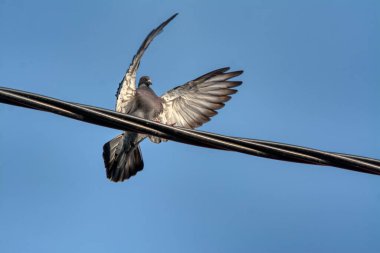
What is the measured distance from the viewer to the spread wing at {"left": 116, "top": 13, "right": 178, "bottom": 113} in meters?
10.1

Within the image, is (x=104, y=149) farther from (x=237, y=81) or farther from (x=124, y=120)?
(x=124, y=120)

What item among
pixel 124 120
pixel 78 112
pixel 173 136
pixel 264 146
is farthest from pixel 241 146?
pixel 78 112

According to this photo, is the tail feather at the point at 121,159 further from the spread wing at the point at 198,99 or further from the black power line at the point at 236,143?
the black power line at the point at 236,143

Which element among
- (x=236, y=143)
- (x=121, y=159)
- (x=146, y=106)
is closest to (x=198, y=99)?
(x=146, y=106)

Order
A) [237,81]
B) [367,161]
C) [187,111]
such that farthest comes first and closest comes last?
[187,111], [237,81], [367,161]

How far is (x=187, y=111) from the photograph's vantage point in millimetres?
10477

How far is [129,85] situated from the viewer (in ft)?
33.6

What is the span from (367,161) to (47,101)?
2311mm

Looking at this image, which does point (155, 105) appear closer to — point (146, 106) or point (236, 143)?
point (146, 106)

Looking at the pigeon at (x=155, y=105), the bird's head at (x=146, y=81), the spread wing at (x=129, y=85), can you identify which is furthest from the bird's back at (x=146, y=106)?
the bird's head at (x=146, y=81)

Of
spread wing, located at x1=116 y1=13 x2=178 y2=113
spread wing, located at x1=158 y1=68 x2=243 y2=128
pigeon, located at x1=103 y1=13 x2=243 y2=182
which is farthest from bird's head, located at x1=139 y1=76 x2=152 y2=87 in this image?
spread wing, located at x1=116 y1=13 x2=178 y2=113

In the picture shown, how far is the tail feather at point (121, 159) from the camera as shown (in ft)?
32.4

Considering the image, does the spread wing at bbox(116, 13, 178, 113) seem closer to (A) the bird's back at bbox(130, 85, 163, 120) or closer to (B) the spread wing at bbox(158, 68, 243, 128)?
(A) the bird's back at bbox(130, 85, 163, 120)

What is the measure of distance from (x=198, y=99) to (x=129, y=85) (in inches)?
44.3
